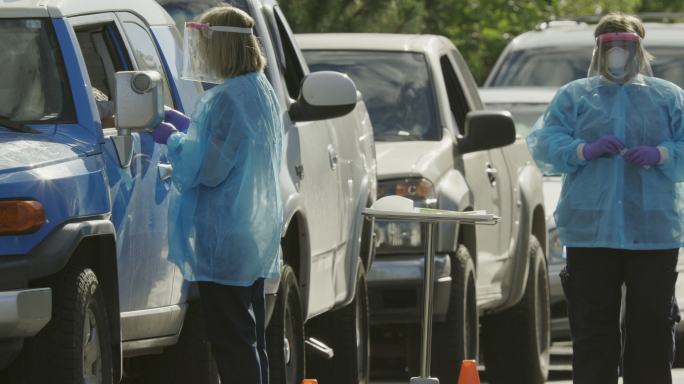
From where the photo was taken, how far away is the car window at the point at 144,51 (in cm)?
772

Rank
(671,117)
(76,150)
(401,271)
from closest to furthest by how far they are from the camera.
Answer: (76,150), (671,117), (401,271)

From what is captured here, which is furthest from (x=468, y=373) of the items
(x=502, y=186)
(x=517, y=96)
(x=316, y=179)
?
(x=517, y=96)

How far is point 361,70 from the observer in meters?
11.7

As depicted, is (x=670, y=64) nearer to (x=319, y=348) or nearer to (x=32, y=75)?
(x=319, y=348)

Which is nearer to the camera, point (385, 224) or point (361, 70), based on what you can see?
point (385, 224)

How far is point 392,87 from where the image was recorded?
38.0 feet

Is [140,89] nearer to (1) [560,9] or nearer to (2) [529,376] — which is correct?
(2) [529,376]

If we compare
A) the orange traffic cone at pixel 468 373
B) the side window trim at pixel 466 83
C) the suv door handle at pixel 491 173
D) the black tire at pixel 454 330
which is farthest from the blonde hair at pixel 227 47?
the side window trim at pixel 466 83

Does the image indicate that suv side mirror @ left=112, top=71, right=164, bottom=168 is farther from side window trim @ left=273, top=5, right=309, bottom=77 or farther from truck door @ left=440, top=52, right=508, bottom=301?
truck door @ left=440, top=52, right=508, bottom=301

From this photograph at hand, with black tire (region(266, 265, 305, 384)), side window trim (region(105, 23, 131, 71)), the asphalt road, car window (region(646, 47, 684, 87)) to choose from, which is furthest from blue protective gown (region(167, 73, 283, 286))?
car window (region(646, 47, 684, 87))

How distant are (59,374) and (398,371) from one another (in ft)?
25.3

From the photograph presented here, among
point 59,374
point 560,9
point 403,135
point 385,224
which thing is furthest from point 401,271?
point 560,9

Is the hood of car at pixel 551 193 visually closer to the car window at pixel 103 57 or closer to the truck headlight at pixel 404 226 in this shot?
the truck headlight at pixel 404 226

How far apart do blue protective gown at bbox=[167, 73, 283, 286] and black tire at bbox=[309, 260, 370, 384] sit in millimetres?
2780
